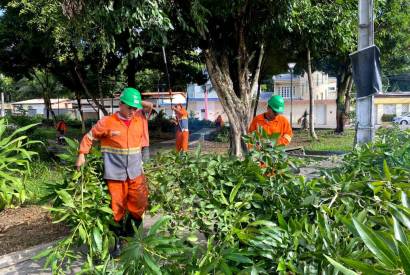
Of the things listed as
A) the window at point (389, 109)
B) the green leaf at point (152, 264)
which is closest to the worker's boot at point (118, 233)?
the green leaf at point (152, 264)

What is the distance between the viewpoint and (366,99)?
18.0ft

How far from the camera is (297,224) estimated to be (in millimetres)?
2107

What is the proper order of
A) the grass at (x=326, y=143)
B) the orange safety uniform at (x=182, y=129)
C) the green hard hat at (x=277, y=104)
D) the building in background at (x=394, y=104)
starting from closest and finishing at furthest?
1. the green hard hat at (x=277, y=104)
2. the orange safety uniform at (x=182, y=129)
3. the grass at (x=326, y=143)
4. the building in background at (x=394, y=104)

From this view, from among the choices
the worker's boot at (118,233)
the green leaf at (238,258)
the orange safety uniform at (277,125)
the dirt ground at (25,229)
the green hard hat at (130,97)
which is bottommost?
the dirt ground at (25,229)

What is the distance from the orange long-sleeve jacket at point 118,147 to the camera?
431 cm

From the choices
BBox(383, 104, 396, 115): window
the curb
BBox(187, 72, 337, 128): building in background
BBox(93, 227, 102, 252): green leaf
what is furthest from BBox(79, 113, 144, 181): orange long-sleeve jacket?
BBox(383, 104, 396, 115): window

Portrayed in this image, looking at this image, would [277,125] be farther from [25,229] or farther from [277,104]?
[25,229]

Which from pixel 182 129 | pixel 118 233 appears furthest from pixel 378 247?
pixel 182 129

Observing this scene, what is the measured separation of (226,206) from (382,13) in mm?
16177

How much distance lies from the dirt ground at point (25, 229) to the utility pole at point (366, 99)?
3.83 metres

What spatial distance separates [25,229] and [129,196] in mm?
1987

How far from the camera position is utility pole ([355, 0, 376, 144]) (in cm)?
538

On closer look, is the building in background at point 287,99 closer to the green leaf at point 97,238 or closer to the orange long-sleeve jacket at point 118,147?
the orange long-sleeve jacket at point 118,147

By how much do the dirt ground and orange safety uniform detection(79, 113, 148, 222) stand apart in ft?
4.55
